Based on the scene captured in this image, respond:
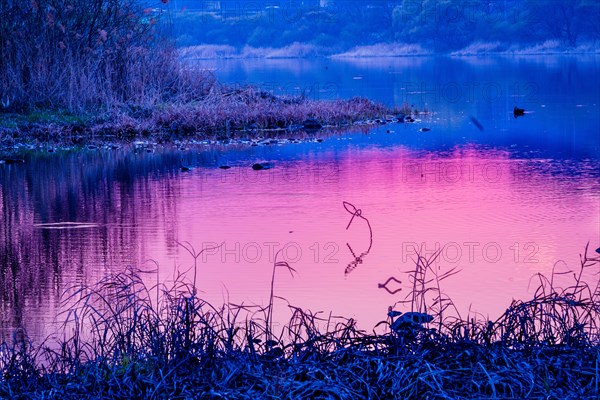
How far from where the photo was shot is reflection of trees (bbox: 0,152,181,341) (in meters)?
8.71

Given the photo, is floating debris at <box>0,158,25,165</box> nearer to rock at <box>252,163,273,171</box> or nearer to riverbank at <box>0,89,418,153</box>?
riverbank at <box>0,89,418,153</box>

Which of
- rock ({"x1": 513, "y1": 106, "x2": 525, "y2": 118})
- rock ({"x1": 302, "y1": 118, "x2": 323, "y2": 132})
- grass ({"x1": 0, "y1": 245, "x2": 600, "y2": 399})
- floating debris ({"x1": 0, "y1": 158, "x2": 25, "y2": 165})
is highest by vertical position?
rock ({"x1": 513, "y1": 106, "x2": 525, "y2": 118})

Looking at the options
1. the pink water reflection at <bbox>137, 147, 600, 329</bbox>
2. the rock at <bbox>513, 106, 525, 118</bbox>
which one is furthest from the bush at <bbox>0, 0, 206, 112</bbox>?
the rock at <bbox>513, 106, 525, 118</bbox>

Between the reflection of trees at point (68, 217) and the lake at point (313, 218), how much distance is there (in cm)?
→ 3

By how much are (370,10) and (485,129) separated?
78.9 meters

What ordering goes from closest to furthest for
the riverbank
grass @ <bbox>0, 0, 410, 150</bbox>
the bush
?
the riverbank
grass @ <bbox>0, 0, 410, 150</bbox>
the bush

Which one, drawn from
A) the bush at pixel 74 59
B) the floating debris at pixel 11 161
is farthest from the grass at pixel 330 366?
the bush at pixel 74 59

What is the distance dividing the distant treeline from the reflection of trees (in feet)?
217

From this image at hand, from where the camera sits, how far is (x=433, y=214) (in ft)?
39.2

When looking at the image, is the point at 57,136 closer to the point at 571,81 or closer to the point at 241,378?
the point at 241,378

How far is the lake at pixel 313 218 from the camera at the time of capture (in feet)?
28.3

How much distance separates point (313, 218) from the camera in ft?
38.6

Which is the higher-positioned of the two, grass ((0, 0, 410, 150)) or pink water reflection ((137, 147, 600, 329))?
grass ((0, 0, 410, 150))

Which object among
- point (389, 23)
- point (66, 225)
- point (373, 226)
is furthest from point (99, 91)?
point (389, 23)
